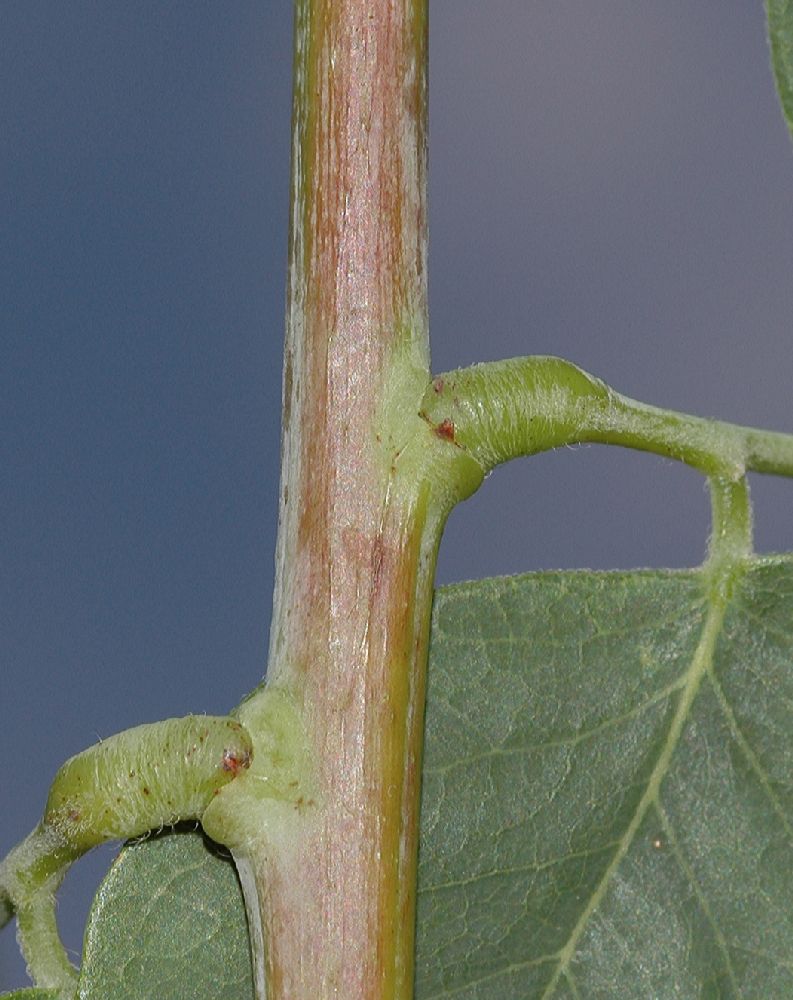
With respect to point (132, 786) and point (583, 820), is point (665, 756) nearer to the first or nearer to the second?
point (583, 820)

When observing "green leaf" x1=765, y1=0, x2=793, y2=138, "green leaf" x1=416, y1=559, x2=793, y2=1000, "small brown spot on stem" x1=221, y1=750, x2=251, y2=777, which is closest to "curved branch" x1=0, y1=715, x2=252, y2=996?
"small brown spot on stem" x1=221, y1=750, x2=251, y2=777

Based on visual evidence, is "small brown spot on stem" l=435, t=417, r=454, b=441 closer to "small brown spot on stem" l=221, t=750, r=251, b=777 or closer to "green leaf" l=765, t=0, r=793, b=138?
"small brown spot on stem" l=221, t=750, r=251, b=777

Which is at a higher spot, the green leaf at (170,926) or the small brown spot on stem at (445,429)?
the small brown spot on stem at (445,429)

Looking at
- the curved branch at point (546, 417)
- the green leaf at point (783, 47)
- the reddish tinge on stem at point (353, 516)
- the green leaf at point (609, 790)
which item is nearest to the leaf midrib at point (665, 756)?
the green leaf at point (609, 790)

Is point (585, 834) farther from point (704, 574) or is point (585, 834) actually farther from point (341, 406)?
point (341, 406)

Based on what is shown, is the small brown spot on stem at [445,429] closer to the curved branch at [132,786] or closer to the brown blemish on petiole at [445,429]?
the brown blemish on petiole at [445,429]

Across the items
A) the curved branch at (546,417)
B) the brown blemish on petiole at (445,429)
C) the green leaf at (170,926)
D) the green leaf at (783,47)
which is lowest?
the green leaf at (170,926)

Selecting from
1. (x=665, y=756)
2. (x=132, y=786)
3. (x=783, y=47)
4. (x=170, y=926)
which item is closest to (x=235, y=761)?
(x=132, y=786)
